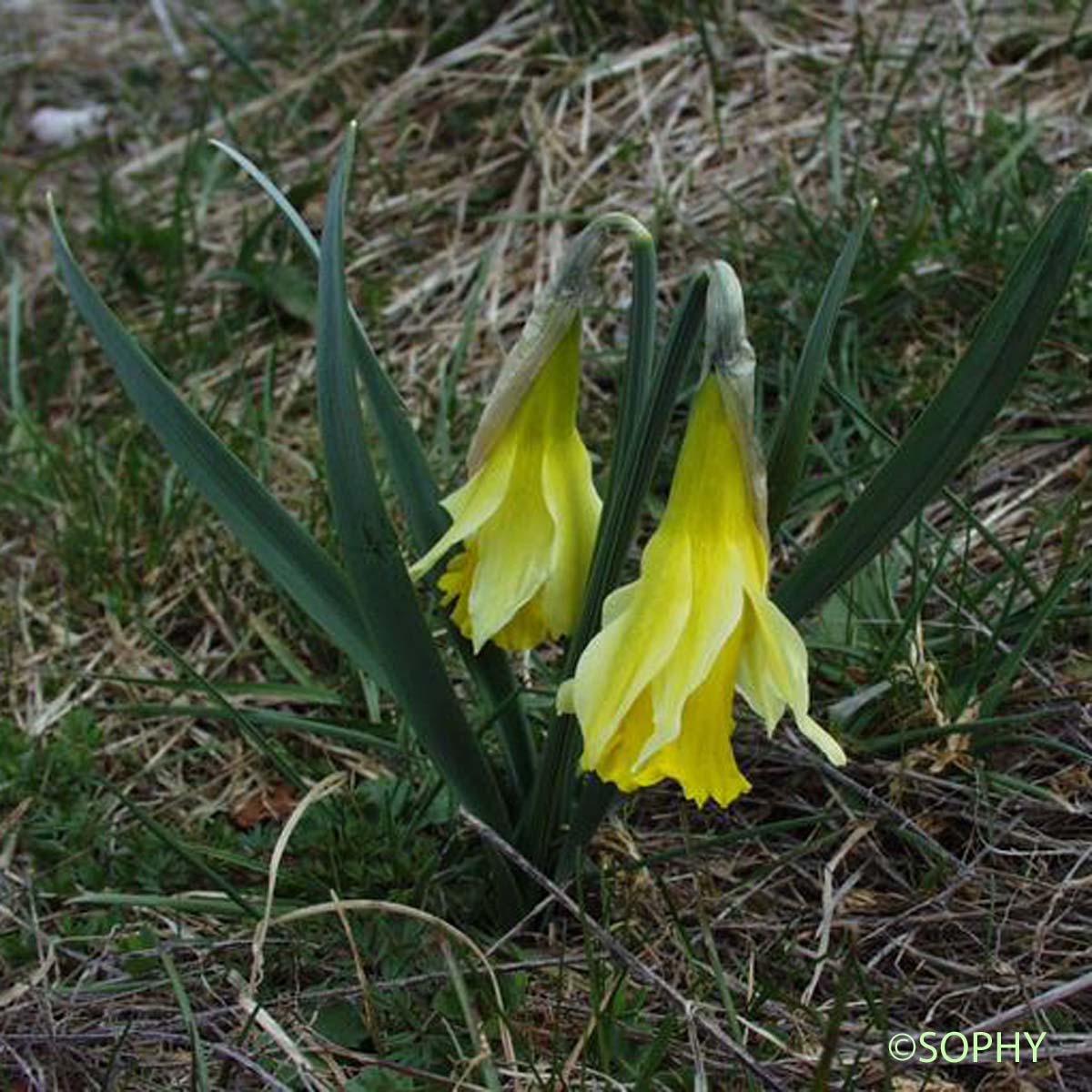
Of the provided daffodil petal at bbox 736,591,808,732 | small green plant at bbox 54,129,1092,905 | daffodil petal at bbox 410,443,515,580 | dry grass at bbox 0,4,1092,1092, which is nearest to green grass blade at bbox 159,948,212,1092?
dry grass at bbox 0,4,1092,1092

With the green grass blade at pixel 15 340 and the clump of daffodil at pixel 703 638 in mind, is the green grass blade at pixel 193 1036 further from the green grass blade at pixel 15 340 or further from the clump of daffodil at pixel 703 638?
the green grass blade at pixel 15 340

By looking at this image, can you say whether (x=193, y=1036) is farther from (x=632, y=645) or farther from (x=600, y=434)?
(x=600, y=434)

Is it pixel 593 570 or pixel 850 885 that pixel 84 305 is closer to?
pixel 593 570

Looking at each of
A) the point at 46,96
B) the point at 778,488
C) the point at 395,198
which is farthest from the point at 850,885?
the point at 46,96

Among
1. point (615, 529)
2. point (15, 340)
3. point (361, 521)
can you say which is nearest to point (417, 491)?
point (361, 521)

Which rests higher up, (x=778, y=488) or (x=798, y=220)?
(x=778, y=488)

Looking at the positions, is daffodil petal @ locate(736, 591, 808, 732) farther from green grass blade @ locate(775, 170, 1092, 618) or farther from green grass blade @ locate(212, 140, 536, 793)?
green grass blade @ locate(212, 140, 536, 793)
